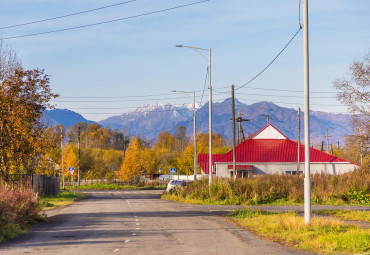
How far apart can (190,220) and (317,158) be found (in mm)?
41216

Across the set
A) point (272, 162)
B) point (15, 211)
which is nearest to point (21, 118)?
point (15, 211)

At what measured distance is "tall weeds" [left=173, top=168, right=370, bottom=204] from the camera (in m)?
33.8

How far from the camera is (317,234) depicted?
14.5 m

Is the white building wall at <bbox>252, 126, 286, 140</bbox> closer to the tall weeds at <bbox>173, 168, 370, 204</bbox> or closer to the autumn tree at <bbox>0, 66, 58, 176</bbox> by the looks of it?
the tall weeds at <bbox>173, 168, 370, 204</bbox>

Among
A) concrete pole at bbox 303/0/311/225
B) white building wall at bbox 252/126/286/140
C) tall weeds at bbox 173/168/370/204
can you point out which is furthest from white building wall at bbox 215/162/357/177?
concrete pole at bbox 303/0/311/225

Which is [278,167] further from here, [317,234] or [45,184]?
[317,234]

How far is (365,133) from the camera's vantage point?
39094mm

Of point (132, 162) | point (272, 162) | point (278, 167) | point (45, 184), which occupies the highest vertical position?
point (272, 162)

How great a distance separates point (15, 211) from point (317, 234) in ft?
34.1

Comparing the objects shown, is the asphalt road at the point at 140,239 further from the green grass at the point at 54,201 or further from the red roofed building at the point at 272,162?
the red roofed building at the point at 272,162

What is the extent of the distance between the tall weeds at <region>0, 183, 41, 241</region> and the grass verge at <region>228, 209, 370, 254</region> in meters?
8.12

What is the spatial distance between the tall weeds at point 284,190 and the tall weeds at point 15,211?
15908mm

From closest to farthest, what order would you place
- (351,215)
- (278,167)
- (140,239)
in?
(140,239), (351,215), (278,167)

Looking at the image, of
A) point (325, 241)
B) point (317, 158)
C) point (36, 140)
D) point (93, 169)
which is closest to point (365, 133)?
point (317, 158)
